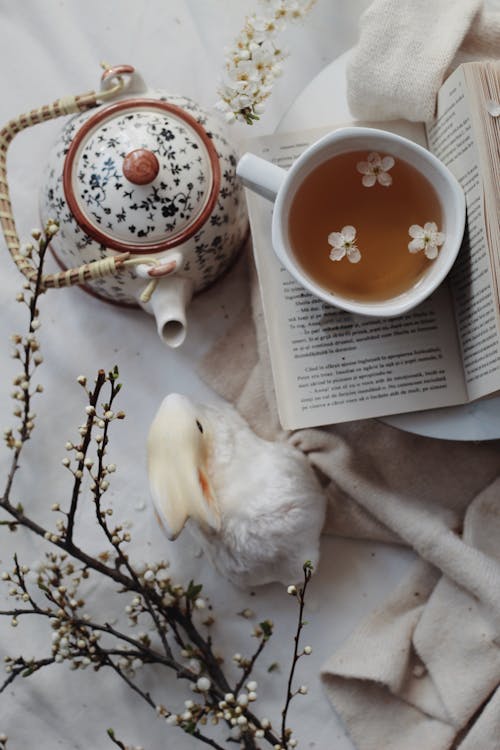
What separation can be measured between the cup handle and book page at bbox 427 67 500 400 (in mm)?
161

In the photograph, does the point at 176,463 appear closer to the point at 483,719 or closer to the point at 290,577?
the point at 290,577

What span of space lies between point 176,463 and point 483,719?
0.44 m

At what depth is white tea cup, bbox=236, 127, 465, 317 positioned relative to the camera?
2.21 ft

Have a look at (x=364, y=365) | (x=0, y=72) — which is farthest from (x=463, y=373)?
(x=0, y=72)

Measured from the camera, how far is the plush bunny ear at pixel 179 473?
2.40ft

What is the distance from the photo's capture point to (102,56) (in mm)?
917

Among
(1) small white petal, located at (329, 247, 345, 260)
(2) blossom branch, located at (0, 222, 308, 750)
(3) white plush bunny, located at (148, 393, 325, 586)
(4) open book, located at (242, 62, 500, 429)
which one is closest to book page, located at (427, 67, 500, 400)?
(4) open book, located at (242, 62, 500, 429)

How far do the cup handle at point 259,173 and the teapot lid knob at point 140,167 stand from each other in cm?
8

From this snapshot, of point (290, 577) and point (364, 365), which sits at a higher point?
point (364, 365)

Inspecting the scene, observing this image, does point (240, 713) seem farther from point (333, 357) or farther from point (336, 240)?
point (336, 240)

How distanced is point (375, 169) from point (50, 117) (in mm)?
321

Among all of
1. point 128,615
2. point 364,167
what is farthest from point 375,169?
point 128,615

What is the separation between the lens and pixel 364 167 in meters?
0.71

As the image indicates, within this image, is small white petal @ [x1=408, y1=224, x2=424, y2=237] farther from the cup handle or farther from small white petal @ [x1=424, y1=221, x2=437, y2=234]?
the cup handle
